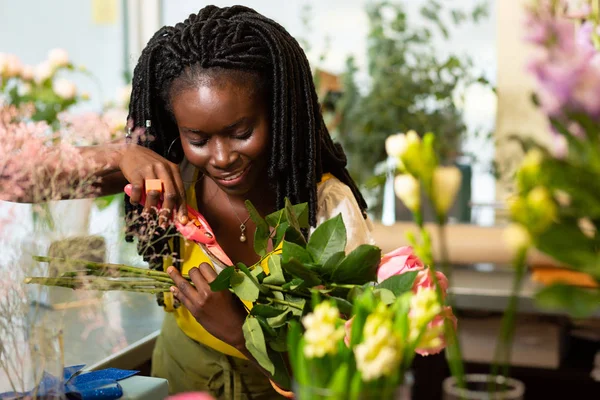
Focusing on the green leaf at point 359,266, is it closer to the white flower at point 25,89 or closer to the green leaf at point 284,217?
the green leaf at point 284,217

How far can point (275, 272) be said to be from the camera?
81 cm

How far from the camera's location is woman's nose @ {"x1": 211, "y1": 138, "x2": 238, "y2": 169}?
94 cm

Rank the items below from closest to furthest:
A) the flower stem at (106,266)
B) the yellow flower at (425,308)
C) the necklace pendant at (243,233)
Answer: the yellow flower at (425,308), the flower stem at (106,266), the necklace pendant at (243,233)

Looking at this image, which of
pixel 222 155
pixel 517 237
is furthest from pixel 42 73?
pixel 517 237

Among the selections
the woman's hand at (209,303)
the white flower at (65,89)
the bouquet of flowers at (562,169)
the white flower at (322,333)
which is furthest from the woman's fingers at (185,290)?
the white flower at (65,89)

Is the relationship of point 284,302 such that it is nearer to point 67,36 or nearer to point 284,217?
point 284,217

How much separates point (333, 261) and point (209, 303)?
18cm

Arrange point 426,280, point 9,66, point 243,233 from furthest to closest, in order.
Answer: point 9,66
point 243,233
point 426,280

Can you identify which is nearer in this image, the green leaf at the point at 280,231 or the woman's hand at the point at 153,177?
the green leaf at the point at 280,231

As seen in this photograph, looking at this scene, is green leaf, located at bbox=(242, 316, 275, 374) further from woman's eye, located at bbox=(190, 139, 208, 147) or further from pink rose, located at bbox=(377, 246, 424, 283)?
woman's eye, located at bbox=(190, 139, 208, 147)

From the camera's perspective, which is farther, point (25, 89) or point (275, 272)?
point (25, 89)

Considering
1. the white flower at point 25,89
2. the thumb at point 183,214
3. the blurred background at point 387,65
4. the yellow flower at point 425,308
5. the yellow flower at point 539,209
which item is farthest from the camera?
the blurred background at point 387,65

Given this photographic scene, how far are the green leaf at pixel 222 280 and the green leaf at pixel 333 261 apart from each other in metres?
0.11

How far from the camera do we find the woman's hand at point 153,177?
0.93 metres
